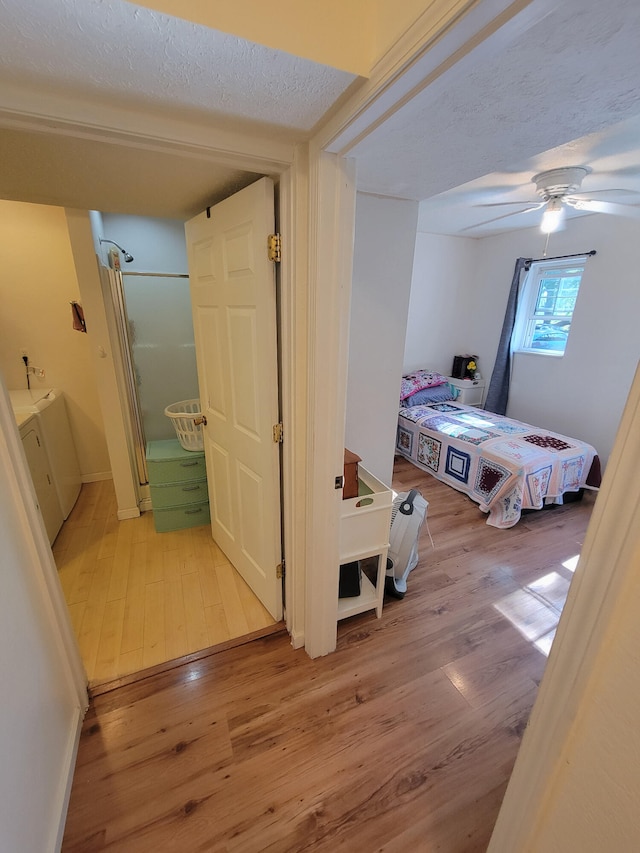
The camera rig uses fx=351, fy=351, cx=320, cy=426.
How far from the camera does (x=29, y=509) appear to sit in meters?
1.19

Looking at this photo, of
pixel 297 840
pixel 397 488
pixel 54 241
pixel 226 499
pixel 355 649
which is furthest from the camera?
pixel 397 488

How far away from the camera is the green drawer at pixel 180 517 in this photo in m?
2.48

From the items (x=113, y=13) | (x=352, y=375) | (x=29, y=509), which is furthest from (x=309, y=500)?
(x=113, y=13)

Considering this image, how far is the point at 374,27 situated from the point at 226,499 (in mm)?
1986

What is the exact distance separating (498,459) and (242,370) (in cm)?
222

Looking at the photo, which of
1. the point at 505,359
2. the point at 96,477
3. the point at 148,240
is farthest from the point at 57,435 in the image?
the point at 505,359

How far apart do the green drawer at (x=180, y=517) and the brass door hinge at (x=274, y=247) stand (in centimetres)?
185

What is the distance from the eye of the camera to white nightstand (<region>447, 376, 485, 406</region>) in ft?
14.6

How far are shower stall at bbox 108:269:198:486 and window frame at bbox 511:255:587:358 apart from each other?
368 cm

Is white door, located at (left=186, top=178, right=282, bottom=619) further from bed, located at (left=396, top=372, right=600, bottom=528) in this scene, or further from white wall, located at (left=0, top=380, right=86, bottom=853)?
bed, located at (left=396, top=372, right=600, bottom=528)

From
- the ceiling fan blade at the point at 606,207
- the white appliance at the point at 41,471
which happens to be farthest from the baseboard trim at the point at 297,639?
the ceiling fan blade at the point at 606,207

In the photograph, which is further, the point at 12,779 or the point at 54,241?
the point at 54,241

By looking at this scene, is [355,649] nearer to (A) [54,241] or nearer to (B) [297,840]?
(B) [297,840]

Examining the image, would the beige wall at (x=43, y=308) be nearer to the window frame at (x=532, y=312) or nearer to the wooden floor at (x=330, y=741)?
the wooden floor at (x=330, y=741)
